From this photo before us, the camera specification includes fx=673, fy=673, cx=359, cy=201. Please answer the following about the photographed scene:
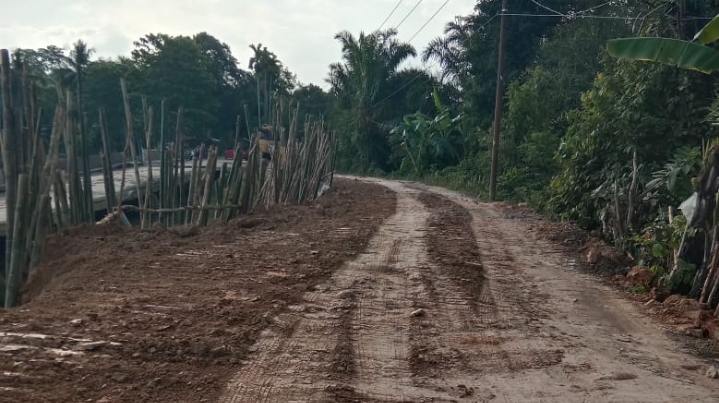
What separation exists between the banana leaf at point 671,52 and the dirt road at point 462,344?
2.38 meters

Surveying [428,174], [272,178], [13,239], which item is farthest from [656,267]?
[428,174]

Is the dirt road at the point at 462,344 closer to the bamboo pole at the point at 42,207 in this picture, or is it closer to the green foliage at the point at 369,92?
the bamboo pole at the point at 42,207

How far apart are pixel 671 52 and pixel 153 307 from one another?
5317 millimetres

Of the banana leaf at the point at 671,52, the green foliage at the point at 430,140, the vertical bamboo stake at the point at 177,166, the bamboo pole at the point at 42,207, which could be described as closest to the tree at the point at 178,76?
the green foliage at the point at 430,140

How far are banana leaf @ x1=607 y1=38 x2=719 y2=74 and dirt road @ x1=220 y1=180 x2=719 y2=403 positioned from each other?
2.38 metres

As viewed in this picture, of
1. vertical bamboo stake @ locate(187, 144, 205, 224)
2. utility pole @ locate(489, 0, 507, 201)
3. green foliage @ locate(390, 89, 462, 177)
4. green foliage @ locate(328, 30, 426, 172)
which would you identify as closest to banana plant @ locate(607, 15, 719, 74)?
vertical bamboo stake @ locate(187, 144, 205, 224)

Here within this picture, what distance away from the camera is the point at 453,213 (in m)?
14.3

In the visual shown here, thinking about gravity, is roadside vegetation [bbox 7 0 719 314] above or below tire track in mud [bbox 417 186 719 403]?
above

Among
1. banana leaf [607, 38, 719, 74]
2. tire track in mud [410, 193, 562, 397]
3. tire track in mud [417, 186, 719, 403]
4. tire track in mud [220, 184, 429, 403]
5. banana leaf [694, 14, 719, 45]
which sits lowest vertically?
tire track in mud [417, 186, 719, 403]

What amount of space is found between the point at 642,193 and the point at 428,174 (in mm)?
22413

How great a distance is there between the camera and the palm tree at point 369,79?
36500 mm

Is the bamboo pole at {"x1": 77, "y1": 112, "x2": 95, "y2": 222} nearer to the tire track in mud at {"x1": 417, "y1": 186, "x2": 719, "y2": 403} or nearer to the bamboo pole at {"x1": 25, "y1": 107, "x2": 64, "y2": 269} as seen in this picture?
the bamboo pole at {"x1": 25, "y1": 107, "x2": 64, "y2": 269}

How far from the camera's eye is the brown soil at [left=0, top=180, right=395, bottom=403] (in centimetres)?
382

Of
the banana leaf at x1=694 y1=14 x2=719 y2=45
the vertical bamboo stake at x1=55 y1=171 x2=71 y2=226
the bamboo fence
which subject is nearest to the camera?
the banana leaf at x1=694 y1=14 x2=719 y2=45
